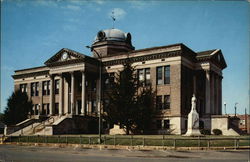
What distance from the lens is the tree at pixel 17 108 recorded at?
6262 cm

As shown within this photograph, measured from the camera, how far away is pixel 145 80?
54.6m

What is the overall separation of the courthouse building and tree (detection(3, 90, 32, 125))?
3383 mm

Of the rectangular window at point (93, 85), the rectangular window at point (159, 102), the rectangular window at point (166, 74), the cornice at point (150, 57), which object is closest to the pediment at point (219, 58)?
the cornice at point (150, 57)

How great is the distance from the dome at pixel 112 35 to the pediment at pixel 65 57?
11.3 m

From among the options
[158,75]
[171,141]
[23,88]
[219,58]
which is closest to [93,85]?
[158,75]

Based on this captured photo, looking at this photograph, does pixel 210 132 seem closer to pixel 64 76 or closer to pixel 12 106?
pixel 64 76

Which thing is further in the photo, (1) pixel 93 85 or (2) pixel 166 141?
(1) pixel 93 85

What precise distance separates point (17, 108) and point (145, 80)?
25.2 metres

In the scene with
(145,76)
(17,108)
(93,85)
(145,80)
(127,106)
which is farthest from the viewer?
(17,108)

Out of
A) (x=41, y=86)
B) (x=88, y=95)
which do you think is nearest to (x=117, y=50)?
(x=88, y=95)

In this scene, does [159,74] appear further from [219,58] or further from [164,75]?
[219,58]

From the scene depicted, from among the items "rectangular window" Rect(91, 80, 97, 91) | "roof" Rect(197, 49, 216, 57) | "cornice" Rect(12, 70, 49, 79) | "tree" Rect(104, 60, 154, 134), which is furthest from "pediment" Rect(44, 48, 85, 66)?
"roof" Rect(197, 49, 216, 57)

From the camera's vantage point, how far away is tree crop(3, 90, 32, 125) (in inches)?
2466

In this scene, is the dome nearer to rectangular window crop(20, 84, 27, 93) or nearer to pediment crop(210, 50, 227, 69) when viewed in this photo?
rectangular window crop(20, 84, 27, 93)
